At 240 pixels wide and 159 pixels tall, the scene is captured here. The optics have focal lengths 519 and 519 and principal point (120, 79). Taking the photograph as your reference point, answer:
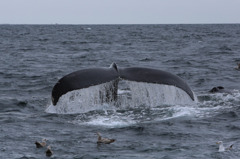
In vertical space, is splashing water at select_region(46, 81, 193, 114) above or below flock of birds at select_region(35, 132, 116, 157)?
above

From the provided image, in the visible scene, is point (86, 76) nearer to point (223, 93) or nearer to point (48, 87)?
point (223, 93)

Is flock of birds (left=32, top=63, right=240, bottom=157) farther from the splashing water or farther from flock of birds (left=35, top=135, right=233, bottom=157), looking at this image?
the splashing water

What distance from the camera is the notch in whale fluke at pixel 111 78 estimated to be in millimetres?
Answer: 8508

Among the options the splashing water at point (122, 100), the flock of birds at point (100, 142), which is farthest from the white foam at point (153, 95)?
the flock of birds at point (100, 142)

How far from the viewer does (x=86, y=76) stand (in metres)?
8.80

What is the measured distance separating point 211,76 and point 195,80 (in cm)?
167

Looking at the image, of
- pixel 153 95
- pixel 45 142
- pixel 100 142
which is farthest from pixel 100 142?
pixel 153 95

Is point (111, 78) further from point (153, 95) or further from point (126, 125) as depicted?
point (153, 95)

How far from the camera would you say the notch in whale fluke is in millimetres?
8508

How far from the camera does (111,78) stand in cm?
894

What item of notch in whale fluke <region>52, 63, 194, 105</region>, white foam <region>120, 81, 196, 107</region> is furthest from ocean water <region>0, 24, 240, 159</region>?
notch in whale fluke <region>52, 63, 194, 105</region>

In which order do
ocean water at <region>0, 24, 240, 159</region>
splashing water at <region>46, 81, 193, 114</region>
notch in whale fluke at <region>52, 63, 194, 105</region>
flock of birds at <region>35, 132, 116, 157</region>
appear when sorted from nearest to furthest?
1. flock of birds at <region>35, 132, 116, 157</region>
2. ocean water at <region>0, 24, 240, 159</region>
3. notch in whale fluke at <region>52, 63, 194, 105</region>
4. splashing water at <region>46, 81, 193, 114</region>

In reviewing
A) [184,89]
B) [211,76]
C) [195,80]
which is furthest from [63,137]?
[211,76]

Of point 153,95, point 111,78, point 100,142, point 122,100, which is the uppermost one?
point 111,78
